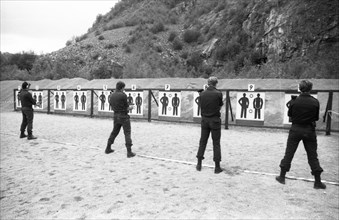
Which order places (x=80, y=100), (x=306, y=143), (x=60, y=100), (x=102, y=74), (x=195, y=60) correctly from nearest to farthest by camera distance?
(x=306, y=143)
(x=80, y=100)
(x=60, y=100)
(x=102, y=74)
(x=195, y=60)

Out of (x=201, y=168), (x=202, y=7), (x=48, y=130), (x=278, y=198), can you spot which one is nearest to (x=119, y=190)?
(x=201, y=168)

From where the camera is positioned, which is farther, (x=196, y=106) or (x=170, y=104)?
(x=170, y=104)

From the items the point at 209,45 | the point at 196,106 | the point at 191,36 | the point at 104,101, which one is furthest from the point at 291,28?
the point at 191,36

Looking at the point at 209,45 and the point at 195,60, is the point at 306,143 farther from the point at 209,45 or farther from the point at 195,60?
the point at 209,45

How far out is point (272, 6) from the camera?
89.7ft

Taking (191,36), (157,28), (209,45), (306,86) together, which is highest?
(157,28)

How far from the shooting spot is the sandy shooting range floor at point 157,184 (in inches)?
160

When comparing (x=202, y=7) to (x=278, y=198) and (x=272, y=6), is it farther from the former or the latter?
(x=278, y=198)

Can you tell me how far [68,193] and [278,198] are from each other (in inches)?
138

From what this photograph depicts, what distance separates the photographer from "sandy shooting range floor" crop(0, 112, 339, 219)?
4.07 meters

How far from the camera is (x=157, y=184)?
509 cm

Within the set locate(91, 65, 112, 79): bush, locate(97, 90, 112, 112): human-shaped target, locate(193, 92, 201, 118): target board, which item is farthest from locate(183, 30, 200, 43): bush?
locate(193, 92, 201, 118): target board

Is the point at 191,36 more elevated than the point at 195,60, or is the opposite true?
the point at 191,36

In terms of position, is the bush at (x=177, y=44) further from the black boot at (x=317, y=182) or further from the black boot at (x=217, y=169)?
the black boot at (x=317, y=182)
